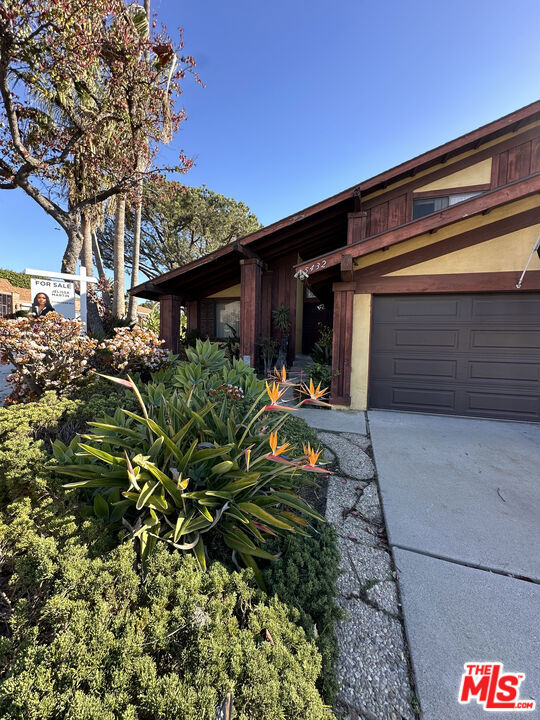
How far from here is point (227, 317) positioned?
352 inches

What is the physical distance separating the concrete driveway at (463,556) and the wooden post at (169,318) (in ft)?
20.6

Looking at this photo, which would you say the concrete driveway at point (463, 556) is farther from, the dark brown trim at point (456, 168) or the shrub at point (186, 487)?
the dark brown trim at point (456, 168)

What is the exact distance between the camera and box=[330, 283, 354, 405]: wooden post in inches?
204

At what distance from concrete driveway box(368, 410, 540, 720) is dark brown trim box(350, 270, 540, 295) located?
2424mm

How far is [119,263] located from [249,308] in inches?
204

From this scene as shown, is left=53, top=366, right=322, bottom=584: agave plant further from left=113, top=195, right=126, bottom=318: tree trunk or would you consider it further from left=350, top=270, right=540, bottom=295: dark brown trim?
left=113, top=195, right=126, bottom=318: tree trunk

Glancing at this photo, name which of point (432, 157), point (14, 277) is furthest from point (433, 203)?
point (14, 277)

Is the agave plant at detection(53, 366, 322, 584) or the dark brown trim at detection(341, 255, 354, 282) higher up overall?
the dark brown trim at detection(341, 255, 354, 282)

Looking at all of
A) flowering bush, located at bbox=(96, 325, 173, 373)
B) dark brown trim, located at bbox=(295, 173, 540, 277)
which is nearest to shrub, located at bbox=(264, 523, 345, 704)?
flowering bush, located at bbox=(96, 325, 173, 373)

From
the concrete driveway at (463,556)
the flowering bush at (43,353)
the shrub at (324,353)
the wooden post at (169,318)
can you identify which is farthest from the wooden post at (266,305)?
the concrete driveway at (463,556)

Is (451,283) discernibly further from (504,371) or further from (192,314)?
(192,314)

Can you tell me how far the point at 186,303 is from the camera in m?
9.15

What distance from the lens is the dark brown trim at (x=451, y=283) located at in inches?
176

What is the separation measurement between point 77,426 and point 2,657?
195 centimetres
